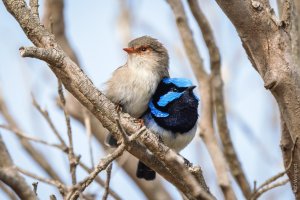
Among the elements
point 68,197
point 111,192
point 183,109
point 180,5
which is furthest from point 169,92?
point 68,197

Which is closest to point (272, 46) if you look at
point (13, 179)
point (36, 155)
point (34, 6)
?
point (34, 6)

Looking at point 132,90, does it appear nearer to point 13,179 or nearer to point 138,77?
point 138,77

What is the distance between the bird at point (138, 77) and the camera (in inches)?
199

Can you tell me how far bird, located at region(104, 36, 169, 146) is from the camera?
5059mm

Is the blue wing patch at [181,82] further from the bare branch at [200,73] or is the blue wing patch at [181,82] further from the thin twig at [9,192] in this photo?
the thin twig at [9,192]

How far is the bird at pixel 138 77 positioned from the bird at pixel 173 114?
3.3 inches

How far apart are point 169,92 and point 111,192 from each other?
1.40 metres

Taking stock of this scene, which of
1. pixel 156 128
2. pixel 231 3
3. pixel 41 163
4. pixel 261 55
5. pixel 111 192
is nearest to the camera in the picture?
pixel 231 3

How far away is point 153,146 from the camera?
341 cm

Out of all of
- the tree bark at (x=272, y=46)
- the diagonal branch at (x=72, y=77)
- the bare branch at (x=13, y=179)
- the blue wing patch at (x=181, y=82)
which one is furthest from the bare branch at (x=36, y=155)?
the bare branch at (x=13, y=179)

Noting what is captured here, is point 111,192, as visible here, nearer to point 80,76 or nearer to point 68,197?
point 80,76

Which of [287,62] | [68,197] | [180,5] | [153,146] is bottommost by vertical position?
[68,197]

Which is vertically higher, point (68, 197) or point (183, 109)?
point (183, 109)

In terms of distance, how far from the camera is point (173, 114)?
204 inches
